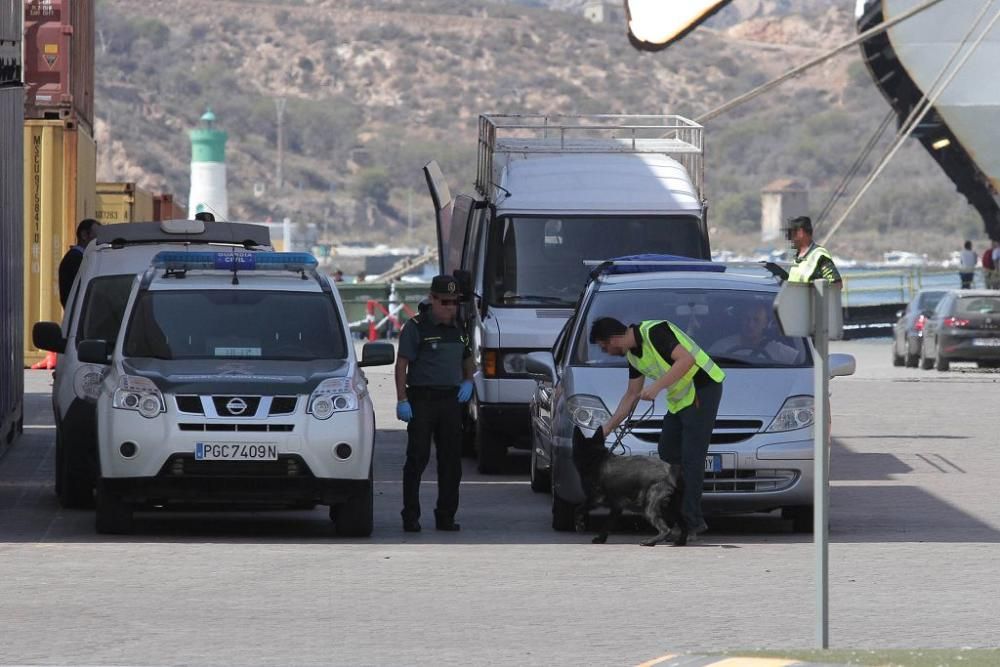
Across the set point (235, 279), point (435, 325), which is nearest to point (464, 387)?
point (435, 325)

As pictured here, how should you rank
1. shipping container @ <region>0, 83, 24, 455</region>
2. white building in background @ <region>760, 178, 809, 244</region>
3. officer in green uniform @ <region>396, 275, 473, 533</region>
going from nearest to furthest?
1. officer in green uniform @ <region>396, 275, 473, 533</region>
2. shipping container @ <region>0, 83, 24, 455</region>
3. white building in background @ <region>760, 178, 809, 244</region>

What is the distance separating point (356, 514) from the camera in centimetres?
1398

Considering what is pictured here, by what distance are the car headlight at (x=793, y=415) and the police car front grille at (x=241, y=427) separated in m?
3.12

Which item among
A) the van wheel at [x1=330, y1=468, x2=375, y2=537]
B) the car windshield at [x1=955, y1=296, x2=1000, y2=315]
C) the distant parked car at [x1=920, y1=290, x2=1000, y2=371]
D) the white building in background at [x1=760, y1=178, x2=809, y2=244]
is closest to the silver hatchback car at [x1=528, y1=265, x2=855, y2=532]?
the van wheel at [x1=330, y1=468, x2=375, y2=537]

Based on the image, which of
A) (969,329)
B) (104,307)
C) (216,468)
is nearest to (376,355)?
(216,468)

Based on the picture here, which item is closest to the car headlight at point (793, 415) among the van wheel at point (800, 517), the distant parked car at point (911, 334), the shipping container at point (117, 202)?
the van wheel at point (800, 517)

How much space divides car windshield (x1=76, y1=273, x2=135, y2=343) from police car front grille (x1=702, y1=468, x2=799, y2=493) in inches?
176

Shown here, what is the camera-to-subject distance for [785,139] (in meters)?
198

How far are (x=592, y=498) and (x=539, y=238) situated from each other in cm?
556

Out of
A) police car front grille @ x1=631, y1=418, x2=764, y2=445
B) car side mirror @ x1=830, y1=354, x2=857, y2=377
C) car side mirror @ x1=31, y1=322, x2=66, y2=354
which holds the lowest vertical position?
police car front grille @ x1=631, y1=418, x2=764, y2=445

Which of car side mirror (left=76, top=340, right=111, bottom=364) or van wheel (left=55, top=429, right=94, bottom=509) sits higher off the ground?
car side mirror (left=76, top=340, right=111, bottom=364)

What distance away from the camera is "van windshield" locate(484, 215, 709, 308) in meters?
18.9

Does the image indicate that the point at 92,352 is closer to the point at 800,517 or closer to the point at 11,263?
the point at 800,517

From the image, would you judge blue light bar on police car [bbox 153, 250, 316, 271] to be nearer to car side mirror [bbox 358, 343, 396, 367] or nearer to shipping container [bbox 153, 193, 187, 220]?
car side mirror [bbox 358, 343, 396, 367]
